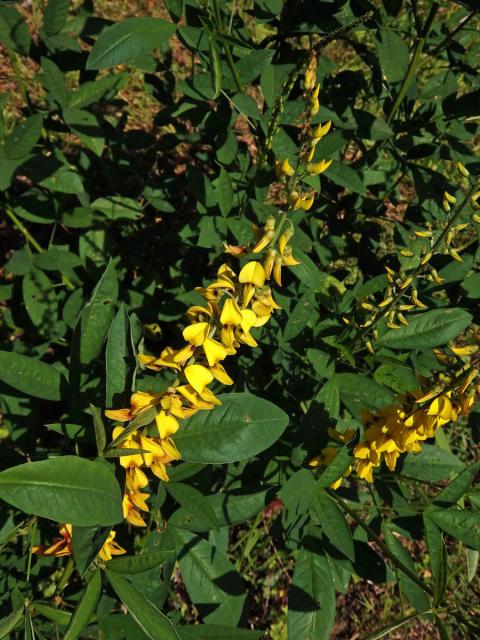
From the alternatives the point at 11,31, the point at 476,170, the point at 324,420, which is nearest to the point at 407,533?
the point at 324,420

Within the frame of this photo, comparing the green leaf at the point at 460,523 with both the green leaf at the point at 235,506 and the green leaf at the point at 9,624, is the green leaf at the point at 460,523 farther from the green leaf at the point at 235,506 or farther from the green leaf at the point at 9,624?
the green leaf at the point at 9,624

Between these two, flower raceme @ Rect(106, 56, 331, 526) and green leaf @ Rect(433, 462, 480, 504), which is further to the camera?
green leaf @ Rect(433, 462, 480, 504)

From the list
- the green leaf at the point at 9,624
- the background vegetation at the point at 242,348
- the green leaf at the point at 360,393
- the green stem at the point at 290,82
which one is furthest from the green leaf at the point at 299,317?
the green leaf at the point at 9,624

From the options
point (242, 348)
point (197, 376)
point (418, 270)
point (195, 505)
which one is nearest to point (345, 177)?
point (418, 270)

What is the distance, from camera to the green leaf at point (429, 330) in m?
1.82

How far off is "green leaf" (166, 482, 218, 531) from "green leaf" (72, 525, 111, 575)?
10.6 inches

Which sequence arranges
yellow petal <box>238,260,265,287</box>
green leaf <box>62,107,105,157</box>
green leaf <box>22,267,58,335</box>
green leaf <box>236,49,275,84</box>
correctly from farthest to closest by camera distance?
green leaf <box>22,267,58,335</box>, green leaf <box>62,107,105,157</box>, green leaf <box>236,49,275,84</box>, yellow petal <box>238,260,265,287</box>

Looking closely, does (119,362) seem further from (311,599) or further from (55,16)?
(55,16)

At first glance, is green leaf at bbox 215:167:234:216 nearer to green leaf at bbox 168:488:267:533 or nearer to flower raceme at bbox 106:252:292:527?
flower raceme at bbox 106:252:292:527

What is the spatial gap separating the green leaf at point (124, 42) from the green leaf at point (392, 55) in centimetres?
66

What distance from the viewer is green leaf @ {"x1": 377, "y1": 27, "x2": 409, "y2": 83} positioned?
174cm

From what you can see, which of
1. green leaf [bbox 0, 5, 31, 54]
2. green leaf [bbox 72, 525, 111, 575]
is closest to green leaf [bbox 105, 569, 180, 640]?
green leaf [bbox 72, 525, 111, 575]

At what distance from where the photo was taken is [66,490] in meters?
1.20

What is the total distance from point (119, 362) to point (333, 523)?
705 millimetres
